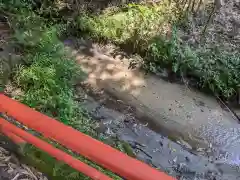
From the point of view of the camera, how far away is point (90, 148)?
4.19 feet

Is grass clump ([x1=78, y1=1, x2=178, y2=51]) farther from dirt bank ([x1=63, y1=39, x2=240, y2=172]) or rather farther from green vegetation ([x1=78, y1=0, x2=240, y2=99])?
dirt bank ([x1=63, y1=39, x2=240, y2=172])

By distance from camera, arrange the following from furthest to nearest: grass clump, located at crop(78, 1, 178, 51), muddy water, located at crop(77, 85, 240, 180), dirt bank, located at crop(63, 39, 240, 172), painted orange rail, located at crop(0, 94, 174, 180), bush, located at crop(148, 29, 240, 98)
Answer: grass clump, located at crop(78, 1, 178, 51) < bush, located at crop(148, 29, 240, 98) < dirt bank, located at crop(63, 39, 240, 172) < muddy water, located at crop(77, 85, 240, 180) < painted orange rail, located at crop(0, 94, 174, 180)

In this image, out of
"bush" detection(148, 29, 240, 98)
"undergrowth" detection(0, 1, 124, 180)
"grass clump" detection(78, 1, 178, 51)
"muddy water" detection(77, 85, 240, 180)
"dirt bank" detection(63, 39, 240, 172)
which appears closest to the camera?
"undergrowth" detection(0, 1, 124, 180)

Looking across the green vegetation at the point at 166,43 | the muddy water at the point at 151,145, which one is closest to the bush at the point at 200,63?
the green vegetation at the point at 166,43

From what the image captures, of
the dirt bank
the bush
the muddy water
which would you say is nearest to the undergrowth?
the muddy water

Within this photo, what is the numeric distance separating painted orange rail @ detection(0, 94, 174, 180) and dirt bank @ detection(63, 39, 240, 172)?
4.95 meters

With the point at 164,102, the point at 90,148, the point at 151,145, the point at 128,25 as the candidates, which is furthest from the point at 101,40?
the point at 90,148

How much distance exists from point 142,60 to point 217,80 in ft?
5.60

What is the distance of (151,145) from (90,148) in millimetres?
4786

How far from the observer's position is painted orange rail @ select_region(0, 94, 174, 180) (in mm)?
1209

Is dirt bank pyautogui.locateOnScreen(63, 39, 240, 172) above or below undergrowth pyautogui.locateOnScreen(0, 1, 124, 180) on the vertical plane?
below

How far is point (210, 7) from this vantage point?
930cm

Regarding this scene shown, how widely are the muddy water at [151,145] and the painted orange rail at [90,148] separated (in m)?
4.33

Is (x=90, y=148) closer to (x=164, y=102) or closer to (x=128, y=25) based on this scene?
(x=164, y=102)
